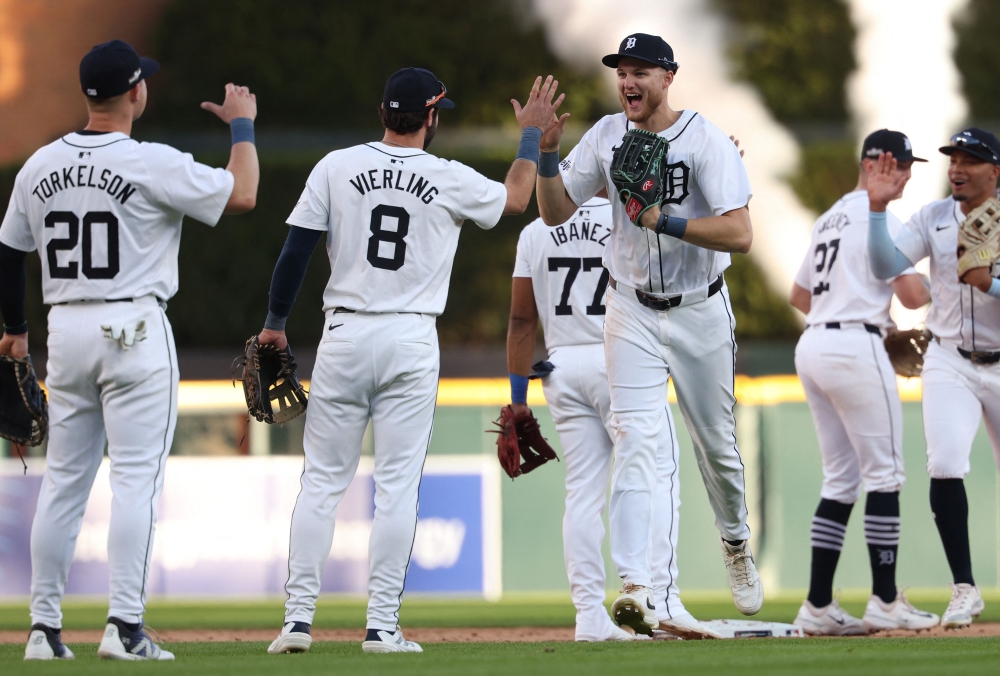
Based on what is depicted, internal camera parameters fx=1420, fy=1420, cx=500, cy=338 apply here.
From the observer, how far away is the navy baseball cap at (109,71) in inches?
196

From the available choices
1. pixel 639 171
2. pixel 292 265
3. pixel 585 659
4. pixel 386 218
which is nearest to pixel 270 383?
pixel 292 265

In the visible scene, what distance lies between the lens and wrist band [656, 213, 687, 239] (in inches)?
203

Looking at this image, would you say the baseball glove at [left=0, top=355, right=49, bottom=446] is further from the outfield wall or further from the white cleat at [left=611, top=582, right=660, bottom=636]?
the outfield wall

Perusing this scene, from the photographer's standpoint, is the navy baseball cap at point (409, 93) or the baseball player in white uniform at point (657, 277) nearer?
the baseball player in white uniform at point (657, 277)

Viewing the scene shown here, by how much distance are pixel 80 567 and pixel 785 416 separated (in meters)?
6.26

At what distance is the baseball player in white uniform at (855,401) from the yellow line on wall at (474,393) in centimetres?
581

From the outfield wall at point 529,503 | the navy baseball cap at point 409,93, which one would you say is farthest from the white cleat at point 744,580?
the outfield wall at point 529,503

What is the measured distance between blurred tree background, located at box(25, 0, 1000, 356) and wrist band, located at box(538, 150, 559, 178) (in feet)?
26.3

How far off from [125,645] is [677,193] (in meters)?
2.59

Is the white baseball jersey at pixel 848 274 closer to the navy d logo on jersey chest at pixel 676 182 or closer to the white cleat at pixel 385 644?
the navy d logo on jersey chest at pixel 676 182

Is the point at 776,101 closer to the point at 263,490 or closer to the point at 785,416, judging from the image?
the point at 785,416

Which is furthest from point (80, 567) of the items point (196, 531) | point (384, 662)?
point (384, 662)

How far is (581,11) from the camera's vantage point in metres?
18.3

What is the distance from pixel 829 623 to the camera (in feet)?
21.9
